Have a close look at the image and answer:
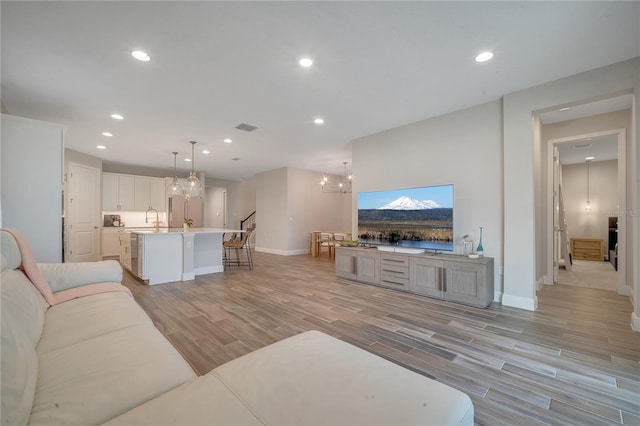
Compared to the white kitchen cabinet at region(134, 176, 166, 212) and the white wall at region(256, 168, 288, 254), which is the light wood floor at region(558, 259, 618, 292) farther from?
the white kitchen cabinet at region(134, 176, 166, 212)

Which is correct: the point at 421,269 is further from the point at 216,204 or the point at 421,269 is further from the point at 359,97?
the point at 216,204

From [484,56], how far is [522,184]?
1.71 m

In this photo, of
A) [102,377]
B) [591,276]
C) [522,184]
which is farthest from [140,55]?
[591,276]

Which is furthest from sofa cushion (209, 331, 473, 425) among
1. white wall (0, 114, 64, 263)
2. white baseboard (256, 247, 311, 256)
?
white baseboard (256, 247, 311, 256)

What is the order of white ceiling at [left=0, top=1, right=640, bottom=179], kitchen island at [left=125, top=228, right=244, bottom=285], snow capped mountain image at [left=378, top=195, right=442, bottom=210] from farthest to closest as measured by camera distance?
kitchen island at [left=125, top=228, right=244, bottom=285], snow capped mountain image at [left=378, top=195, right=442, bottom=210], white ceiling at [left=0, top=1, right=640, bottom=179]

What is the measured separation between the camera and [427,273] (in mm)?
3850

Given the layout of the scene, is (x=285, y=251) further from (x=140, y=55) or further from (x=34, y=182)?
(x=140, y=55)

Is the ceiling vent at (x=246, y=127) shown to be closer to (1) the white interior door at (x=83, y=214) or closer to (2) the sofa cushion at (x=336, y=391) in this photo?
(2) the sofa cushion at (x=336, y=391)

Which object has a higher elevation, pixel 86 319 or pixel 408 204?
pixel 408 204

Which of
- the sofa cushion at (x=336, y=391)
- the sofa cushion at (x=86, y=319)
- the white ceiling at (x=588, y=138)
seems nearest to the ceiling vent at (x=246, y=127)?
the sofa cushion at (x=86, y=319)

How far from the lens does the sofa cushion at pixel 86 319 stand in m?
1.53

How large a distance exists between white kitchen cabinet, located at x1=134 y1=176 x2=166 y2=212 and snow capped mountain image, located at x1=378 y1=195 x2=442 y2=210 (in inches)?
294

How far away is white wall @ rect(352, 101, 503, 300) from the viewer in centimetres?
371

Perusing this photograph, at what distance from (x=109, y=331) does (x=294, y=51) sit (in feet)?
8.94
